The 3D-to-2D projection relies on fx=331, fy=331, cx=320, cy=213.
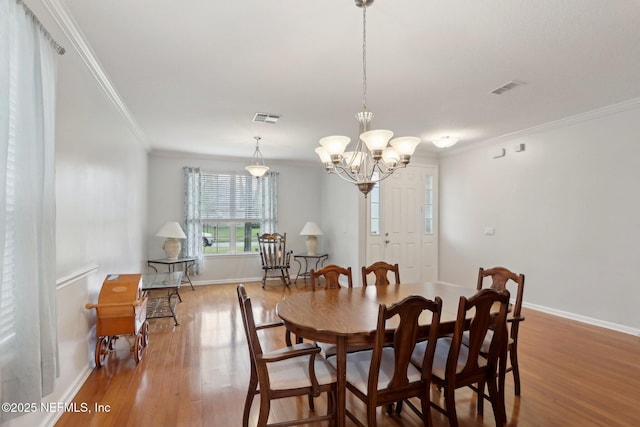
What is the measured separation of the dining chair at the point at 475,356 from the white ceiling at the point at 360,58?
1776 mm

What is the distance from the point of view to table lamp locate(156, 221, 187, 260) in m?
5.52

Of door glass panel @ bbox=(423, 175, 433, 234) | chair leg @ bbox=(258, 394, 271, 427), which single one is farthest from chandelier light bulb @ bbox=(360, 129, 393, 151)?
door glass panel @ bbox=(423, 175, 433, 234)

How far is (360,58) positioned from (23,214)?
2.37 m

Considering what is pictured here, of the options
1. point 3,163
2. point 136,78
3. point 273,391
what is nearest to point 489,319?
point 273,391

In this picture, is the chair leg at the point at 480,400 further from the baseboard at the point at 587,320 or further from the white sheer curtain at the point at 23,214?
the baseboard at the point at 587,320

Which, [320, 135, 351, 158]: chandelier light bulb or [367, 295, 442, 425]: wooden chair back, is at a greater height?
[320, 135, 351, 158]: chandelier light bulb

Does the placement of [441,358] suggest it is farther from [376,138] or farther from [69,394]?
[69,394]

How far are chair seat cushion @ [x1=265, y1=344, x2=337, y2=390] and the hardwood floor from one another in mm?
500

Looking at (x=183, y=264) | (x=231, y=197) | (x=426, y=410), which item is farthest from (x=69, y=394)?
(x=231, y=197)

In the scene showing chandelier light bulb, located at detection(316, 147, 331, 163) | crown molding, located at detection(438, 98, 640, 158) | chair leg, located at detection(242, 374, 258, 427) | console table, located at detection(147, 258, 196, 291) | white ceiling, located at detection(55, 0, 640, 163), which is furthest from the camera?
console table, located at detection(147, 258, 196, 291)

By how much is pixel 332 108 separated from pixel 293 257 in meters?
4.04

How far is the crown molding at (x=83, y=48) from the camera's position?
6.49ft

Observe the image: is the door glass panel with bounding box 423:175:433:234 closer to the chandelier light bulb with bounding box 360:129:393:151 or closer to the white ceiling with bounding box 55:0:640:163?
the white ceiling with bounding box 55:0:640:163

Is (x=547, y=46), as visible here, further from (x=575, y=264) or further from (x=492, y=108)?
(x=575, y=264)
